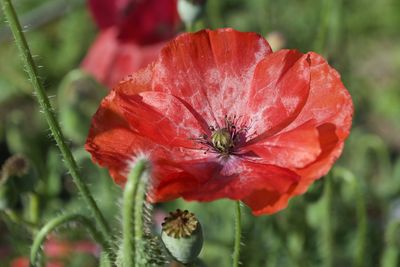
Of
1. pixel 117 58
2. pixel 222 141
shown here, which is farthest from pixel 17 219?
pixel 117 58

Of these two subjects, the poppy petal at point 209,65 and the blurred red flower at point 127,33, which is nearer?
the poppy petal at point 209,65

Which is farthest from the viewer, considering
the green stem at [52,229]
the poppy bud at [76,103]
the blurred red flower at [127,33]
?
the blurred red flower at [127,33]

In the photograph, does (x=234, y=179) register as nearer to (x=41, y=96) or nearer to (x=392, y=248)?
(x=41, y=96)

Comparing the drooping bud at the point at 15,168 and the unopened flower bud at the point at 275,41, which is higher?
the unopened flower bud at the point at 275,41

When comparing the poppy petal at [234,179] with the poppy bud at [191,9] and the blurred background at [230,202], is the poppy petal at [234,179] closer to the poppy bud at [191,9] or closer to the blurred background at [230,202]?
the blurred background at [230,202]

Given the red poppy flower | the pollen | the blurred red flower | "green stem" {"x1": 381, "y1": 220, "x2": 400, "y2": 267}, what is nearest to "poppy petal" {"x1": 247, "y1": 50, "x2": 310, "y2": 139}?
the red poppy flower

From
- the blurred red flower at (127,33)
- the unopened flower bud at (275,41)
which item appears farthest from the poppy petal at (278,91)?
the blurred red flower at (127,33)

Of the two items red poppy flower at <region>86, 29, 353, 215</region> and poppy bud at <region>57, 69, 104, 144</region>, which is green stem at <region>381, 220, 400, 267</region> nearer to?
red poppy flower at <region>86, 29, 353, 215</region>

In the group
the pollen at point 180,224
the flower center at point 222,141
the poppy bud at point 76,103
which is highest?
the poppy bud at point 76,103
